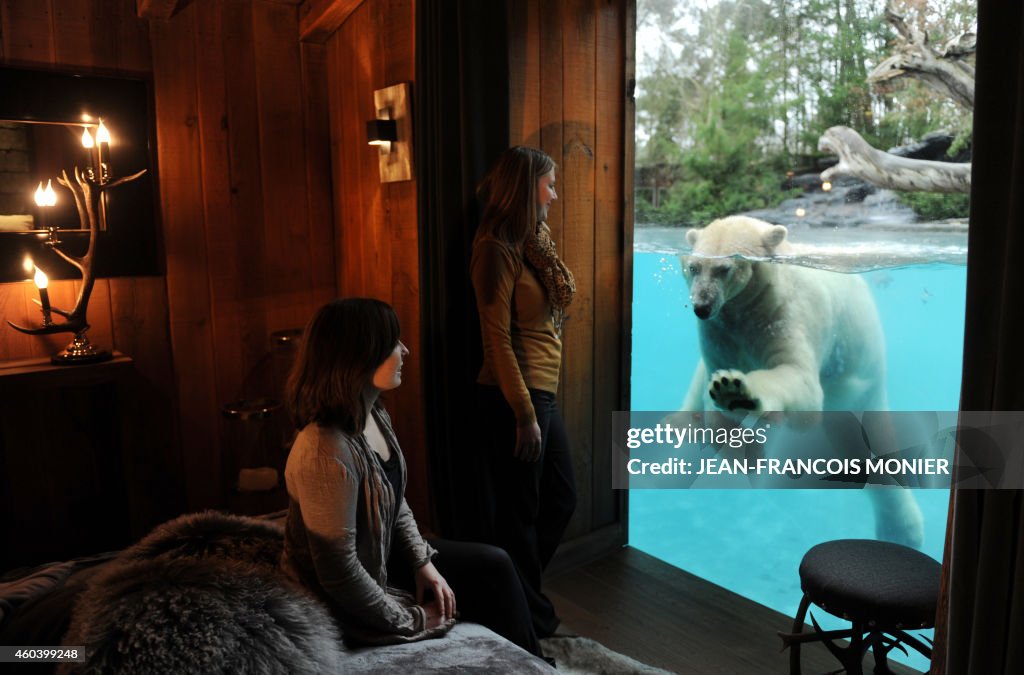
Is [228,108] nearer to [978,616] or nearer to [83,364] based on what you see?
[83,364]

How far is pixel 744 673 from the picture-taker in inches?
80.6

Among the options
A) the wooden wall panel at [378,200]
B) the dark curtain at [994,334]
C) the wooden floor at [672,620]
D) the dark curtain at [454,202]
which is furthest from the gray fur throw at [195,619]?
the wooden wall panel at [378,200]

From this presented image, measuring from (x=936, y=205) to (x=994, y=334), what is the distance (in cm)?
109

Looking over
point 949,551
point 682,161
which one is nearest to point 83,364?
point 682,161

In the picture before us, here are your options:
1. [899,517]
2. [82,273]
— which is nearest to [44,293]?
[82,273]

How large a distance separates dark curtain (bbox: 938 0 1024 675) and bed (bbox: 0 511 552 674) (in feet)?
2.25

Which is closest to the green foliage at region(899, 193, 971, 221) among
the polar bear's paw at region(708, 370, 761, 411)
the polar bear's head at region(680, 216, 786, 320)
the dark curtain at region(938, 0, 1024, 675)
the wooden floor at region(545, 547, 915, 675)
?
the polar bear's head at region(680, 216, 786, 320)

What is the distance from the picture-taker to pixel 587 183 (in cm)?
264

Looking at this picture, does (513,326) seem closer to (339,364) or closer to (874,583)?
(339,364)

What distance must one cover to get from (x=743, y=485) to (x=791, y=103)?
1352 millimetres

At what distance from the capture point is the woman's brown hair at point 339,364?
1393mm

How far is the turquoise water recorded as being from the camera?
222cm

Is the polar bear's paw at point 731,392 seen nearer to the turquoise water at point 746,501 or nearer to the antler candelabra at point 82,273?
the turquoise water at point 746,501

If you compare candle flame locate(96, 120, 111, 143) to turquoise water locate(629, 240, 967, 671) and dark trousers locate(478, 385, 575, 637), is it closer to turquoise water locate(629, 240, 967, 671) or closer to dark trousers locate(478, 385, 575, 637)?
dark trousers locate(478, 385, 575, 637)
